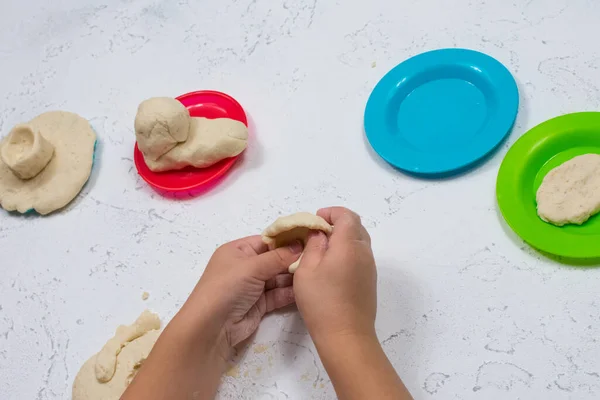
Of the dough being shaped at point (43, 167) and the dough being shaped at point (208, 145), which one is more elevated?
the dough being shaped at point (208, 145)

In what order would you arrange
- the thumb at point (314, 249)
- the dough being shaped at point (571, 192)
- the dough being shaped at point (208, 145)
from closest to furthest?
the thumb at point (314, 249) → the dough being shaped at point (571, 192) → the dough being shaped at point (208, 145)

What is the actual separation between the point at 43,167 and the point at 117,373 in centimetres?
62

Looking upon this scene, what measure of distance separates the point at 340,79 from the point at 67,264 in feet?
2.60

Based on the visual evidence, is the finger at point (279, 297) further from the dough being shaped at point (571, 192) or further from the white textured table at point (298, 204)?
the dough being shaped at point (571, 192)

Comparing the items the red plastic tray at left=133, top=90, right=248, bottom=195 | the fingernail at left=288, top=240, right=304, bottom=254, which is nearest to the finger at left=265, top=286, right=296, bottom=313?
the fingernail at left=288, top=240, right=304, bottom=254

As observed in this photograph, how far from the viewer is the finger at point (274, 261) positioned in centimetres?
97

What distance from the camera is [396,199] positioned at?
116 cm

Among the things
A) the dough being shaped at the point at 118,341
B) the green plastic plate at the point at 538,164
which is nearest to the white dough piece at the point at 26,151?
the dough being shaped at the point at 118,341

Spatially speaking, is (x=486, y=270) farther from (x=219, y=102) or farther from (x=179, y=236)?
(x=219, y=102)

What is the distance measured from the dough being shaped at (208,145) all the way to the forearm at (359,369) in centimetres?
56

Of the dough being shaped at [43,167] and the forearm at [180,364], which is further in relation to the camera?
the dough being shaped at [43,167]

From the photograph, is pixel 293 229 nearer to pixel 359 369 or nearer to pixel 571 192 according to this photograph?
pixel 359 369

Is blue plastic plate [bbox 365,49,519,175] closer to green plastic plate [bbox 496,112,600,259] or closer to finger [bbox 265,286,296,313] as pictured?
green plastic plate [bbox 496,112,600,259]

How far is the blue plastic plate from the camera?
1137mm
